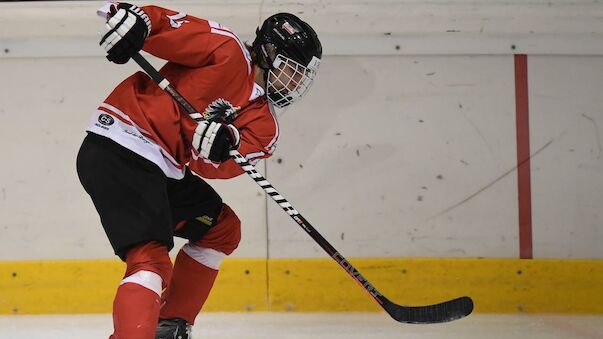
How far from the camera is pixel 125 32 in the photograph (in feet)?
8.41

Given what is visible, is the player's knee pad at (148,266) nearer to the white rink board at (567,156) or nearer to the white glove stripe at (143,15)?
the white glove stripe at (143,15)

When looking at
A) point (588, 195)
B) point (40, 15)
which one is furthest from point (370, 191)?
point (40, 15)

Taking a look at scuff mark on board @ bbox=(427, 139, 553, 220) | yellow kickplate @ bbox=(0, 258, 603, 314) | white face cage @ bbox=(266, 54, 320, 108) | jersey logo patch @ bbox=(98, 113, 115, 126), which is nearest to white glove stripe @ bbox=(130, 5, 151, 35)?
jersey logo patch @ bbox=(98, 113, 115, 126)

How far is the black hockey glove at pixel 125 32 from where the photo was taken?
8.41ft

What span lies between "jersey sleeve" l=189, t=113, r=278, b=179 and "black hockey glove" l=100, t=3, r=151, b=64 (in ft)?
1.29

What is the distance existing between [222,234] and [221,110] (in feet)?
1.85

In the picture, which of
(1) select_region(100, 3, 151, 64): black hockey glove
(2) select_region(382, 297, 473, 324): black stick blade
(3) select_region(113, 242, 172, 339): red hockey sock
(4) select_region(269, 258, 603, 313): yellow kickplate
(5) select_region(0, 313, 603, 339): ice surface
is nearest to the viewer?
(3) select_region(113, 242, 172, 339): red hockey sock

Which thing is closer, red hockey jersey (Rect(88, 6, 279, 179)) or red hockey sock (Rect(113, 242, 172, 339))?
red hockey sock (Rect(113, 242, 172, 339))

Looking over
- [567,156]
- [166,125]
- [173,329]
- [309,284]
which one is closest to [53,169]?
[309,284]

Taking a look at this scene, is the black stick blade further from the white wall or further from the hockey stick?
the white wall

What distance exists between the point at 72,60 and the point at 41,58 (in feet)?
0.45

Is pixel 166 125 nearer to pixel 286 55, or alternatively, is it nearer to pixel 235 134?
pixel 235 134

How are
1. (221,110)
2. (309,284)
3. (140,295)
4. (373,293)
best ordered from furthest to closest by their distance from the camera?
1. (309,284)
2. (373,293)
3. (221,110)
4. (140,295)

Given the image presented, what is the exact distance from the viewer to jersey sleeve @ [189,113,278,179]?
9.07ft
